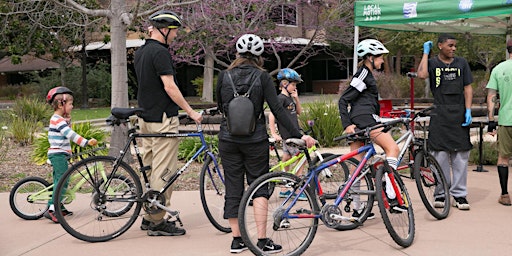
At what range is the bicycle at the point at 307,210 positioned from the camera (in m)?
4.81

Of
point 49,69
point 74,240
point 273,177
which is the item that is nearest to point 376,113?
point 273,177

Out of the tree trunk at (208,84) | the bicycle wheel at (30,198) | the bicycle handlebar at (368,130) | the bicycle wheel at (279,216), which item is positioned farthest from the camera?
the tree trunk at (208,84)

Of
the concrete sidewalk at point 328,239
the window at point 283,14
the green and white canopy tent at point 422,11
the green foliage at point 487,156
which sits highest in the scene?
the window at point 283,14

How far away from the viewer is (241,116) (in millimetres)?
4781

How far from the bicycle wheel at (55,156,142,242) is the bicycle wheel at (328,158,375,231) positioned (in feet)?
6.40

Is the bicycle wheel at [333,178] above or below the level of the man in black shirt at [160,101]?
below

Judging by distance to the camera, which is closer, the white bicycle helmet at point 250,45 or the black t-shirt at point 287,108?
the white bicycle helmet at point 250,45

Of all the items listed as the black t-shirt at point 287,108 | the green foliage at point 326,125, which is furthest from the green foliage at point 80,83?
the black t-shirt at point 287,108

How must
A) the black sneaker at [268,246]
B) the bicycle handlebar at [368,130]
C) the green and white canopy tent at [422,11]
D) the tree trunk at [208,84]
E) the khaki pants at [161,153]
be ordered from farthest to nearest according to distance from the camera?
the tree trunk at [208,84] < the green and white canopy tent at [422,11] < the khaki pants at [161,153] < the bicycle handlebar at [368,130] < the black sneaker at [268,246]

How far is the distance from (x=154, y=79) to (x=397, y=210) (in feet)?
8.24

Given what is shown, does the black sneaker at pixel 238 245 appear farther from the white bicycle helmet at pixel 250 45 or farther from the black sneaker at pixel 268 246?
the white bicycle helmet at pixel 250 45

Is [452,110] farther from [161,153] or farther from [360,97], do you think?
[161,153]

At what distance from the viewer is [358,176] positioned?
17.8 ft

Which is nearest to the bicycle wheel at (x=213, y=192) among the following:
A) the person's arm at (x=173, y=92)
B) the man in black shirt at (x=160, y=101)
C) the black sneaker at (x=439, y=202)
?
Result: the man in black shirt at (x=160, y=101)
